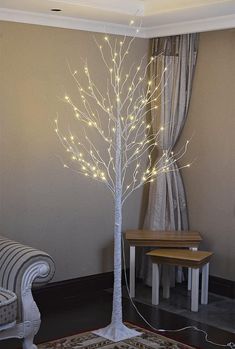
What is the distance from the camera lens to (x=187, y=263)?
4.79 meters

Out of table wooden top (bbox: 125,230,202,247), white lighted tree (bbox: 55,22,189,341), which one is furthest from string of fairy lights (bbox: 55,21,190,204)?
table wooden top (bbox: 125,230,202,247)

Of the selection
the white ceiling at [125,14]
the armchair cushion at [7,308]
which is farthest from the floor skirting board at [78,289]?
the white ceiling at [125,14]

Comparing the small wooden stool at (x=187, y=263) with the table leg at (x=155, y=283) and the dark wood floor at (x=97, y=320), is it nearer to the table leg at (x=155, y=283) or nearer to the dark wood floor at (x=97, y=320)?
the table leg at (x=155, y=283)

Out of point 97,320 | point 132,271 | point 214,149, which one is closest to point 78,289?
point 132,271

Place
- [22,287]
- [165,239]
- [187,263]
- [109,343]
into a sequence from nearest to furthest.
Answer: [22,287], [109,343], [187,263], [165,239]

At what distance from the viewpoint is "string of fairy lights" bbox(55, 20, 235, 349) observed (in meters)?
5.08

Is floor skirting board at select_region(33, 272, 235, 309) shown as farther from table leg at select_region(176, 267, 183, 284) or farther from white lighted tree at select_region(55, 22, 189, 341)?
white lighted tree at select_region(55, 22, 189, 341)

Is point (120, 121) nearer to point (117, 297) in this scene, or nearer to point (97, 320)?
point (117, 297)

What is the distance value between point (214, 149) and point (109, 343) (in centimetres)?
197

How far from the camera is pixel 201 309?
16.1ft

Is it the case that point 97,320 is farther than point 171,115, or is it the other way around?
point 171,115

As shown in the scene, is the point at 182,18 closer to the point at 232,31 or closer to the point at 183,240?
the point at 232,31

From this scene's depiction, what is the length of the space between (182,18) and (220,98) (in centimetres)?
82

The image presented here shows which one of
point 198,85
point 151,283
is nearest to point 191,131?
point 198,85
